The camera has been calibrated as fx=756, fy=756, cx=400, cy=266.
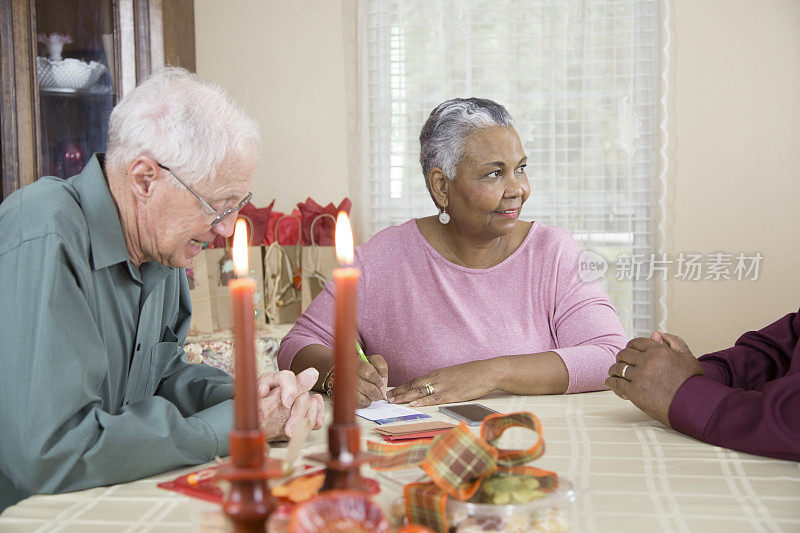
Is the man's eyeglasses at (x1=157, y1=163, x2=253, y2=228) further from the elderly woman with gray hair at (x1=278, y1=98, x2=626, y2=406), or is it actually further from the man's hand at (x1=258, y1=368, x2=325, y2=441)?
the elderly woman with gray hair at (x1=278, y1=98, x2=626, y2=406)

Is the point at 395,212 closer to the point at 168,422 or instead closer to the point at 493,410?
the point at 493,410

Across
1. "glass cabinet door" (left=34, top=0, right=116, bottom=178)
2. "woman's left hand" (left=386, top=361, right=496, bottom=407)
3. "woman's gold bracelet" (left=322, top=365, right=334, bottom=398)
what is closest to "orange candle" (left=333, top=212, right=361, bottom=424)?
"woman's left hand" (left=386, top=361, right=496, bottom=407)

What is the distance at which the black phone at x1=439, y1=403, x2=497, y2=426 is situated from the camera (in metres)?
1.34

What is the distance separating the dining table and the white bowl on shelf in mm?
2094

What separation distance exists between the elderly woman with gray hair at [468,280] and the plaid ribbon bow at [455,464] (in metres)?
1.08

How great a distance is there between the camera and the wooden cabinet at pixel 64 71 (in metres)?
2.62

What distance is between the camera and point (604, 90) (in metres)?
3.47

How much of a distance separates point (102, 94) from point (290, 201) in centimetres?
112

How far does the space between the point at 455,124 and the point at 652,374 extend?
0.96 metres

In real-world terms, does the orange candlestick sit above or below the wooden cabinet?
below

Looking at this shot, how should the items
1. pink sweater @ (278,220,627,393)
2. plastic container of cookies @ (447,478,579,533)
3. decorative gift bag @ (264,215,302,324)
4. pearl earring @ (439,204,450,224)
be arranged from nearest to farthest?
plastic container of cookies @ (447,478,579,533) → pink sweater @ (278,220,627,393) → pearl earring @ (439,204,450,224) → decorative gift bag @ (264,215,302,324)

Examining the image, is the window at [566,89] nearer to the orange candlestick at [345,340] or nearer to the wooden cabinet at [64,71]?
the wooden cabinet at [64,71]

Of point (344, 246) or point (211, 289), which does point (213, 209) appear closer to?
point (344, 246)

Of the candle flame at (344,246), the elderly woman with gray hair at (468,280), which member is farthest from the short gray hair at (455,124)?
the candle flame at (344,246)
